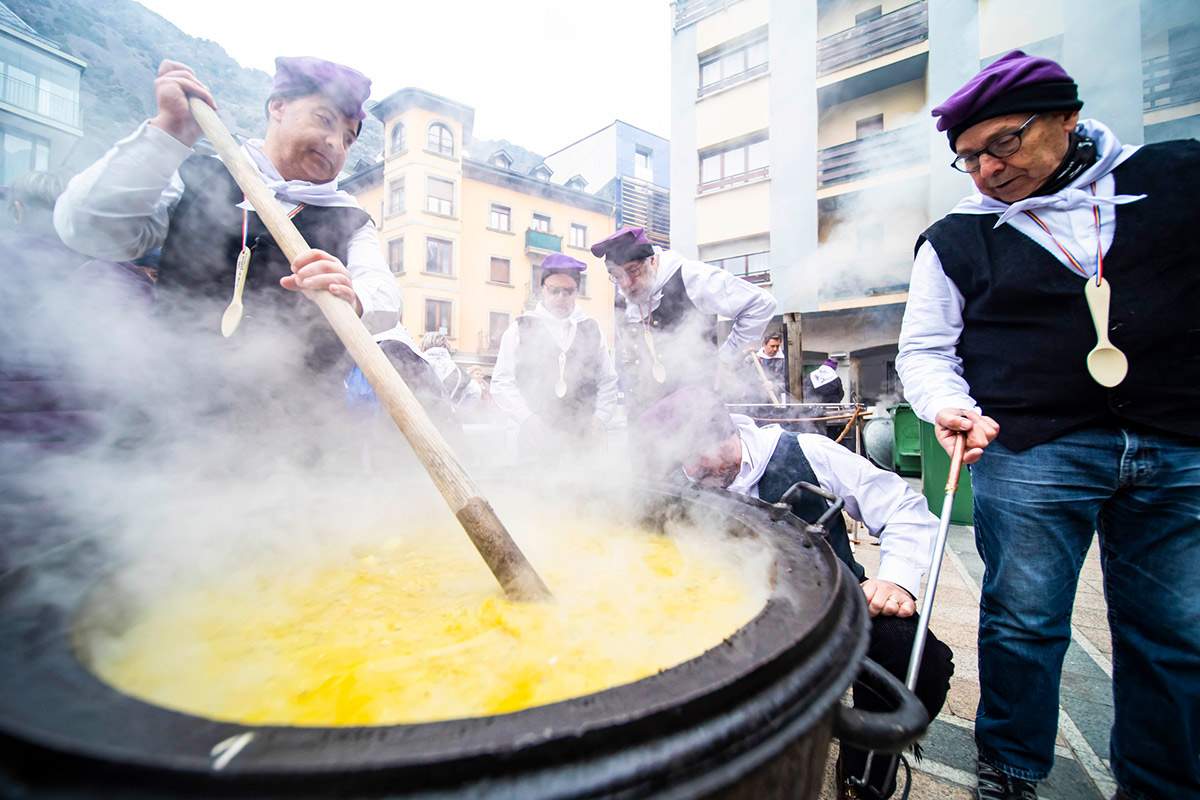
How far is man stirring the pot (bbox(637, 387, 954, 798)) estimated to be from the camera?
1542 mm

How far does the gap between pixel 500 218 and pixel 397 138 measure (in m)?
14.7

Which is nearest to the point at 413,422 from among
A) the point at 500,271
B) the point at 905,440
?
the point at 905,440

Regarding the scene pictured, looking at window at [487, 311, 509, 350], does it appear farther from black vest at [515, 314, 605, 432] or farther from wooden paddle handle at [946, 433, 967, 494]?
wooden paddle handle at [946, 433, 967, 494]

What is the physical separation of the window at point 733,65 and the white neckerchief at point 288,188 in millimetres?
12998

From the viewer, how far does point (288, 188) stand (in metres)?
1.98

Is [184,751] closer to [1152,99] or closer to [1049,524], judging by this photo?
[1049,524]

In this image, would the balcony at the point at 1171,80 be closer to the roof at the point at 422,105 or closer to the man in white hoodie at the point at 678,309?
the man in white hoodie at the point at 678,309

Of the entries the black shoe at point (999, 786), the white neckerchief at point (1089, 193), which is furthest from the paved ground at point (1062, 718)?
the white neckerchief at point (1089, 193)

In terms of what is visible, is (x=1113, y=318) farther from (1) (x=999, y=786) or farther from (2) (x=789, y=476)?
(1) (x=999, y=786)

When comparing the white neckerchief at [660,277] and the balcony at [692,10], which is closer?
the white neckerchief at [660,277]

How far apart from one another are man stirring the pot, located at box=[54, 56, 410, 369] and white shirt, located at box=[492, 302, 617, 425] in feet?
7.82

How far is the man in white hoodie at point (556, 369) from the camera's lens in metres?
4.50

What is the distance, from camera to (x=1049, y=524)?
148 centimetres

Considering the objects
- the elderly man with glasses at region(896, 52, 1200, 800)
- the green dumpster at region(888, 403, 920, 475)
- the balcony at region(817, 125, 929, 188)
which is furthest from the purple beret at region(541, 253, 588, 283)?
the balcony at region(817, 125, 929, 188)
